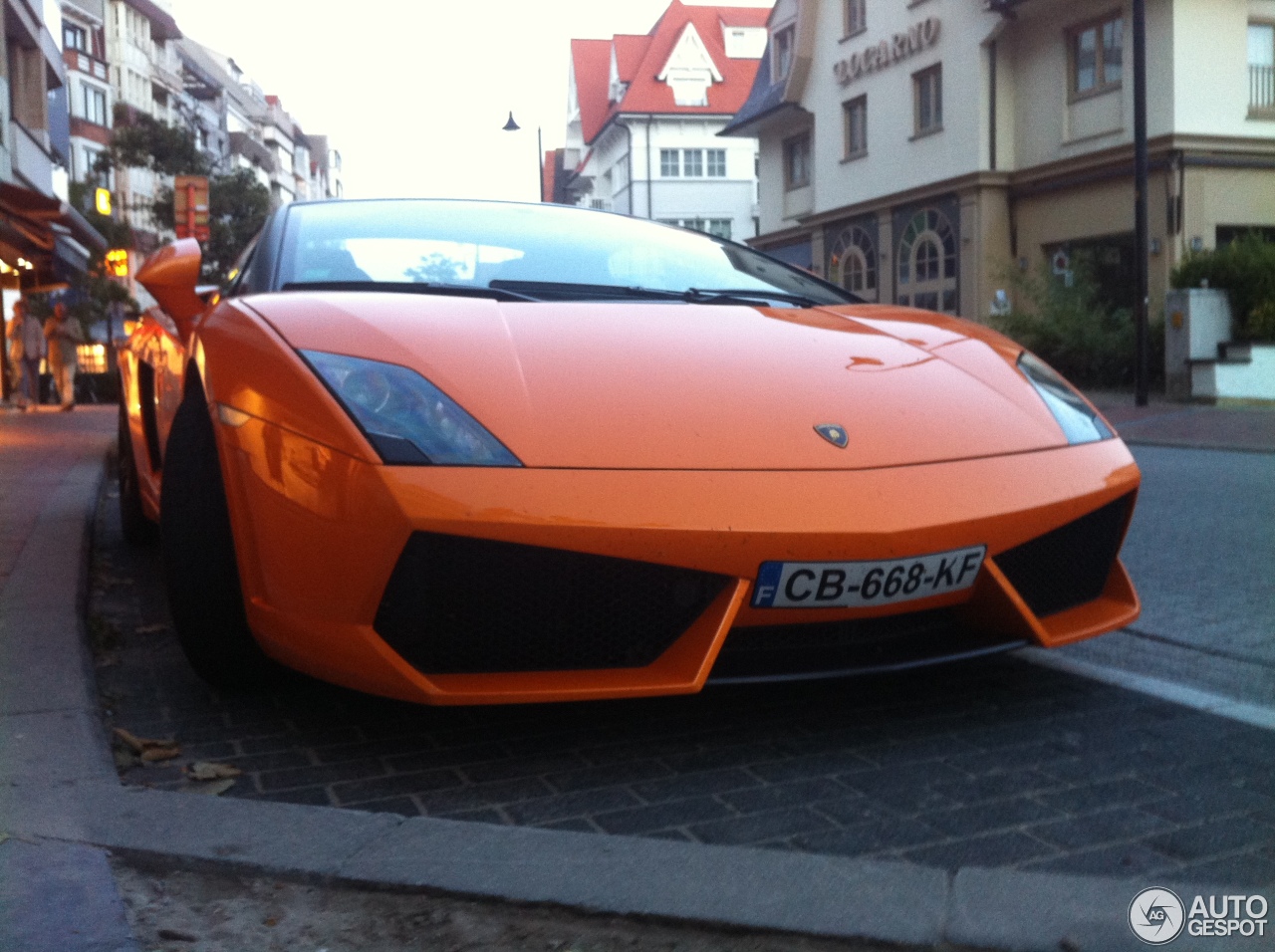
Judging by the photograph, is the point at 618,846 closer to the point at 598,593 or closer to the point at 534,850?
the point at 534,850

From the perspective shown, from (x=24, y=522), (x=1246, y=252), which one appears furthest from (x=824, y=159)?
(x=24, y=522)

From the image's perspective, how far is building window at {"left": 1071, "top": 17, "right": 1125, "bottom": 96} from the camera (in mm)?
21609

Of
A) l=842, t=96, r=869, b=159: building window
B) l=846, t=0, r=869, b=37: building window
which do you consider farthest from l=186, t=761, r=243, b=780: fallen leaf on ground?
l=846, t=0, r=869, b=37: building window

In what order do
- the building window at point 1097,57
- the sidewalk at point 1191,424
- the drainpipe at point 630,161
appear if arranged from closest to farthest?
1. the sidewalk at point 1191,424
2. the building window at point 1097,57
3. the drainpipe at point 630,161

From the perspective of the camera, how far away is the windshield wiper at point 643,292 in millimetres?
3215

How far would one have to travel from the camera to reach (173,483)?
2.91m

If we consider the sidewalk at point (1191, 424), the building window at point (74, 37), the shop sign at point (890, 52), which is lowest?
the sidewalk at point (1191, 424)

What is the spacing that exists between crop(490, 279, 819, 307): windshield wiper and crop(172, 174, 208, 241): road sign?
12.6 m

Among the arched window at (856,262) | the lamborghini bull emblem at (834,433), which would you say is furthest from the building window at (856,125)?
the lamborghini bull emblem at (834,433)

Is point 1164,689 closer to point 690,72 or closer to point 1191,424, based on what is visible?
point 1191,424

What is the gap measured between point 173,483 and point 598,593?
1064 mm

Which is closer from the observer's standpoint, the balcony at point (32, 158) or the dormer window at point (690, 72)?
the balcony at point (32, 158)

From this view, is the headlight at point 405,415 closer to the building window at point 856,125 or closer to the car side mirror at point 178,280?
the car side mirror at point 178,280

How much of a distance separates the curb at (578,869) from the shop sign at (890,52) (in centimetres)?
2552
